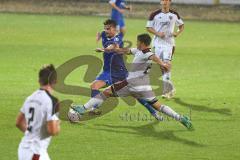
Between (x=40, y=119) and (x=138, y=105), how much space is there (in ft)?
27.1

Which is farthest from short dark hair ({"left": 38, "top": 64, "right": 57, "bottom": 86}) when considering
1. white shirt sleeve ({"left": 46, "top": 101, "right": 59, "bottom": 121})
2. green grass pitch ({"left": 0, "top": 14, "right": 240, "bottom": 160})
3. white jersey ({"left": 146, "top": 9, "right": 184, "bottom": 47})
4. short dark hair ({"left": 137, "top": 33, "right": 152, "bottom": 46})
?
white jersey ({"left": 146, "top": 9, "right": 184, "bottom": 47})

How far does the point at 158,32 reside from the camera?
62.5 feet

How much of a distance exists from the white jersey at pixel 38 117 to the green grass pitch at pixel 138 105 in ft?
10.3

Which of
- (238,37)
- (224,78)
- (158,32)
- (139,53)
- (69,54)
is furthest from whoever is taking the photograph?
(238,37)

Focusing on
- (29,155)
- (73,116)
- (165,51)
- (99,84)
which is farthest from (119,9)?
(29,155)

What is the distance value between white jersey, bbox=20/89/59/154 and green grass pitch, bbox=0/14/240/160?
314 centimetres

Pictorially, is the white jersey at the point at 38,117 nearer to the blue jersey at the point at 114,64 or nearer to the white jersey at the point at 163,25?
the blue jersey at the point at 114,64

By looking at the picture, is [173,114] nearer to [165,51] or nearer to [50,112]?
[165,51]

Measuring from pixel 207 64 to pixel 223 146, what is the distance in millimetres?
11203

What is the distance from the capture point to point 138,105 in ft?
58.2

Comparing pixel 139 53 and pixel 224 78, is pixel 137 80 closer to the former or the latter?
pixel 139 53

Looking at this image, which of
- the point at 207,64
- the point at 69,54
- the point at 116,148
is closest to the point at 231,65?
the point at 207,64

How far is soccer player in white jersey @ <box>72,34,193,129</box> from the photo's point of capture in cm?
1493

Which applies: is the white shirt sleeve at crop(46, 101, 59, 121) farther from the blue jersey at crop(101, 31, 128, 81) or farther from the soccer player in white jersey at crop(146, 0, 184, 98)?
the soccer player in white jersey at crop(146, 0, 184, 98)
